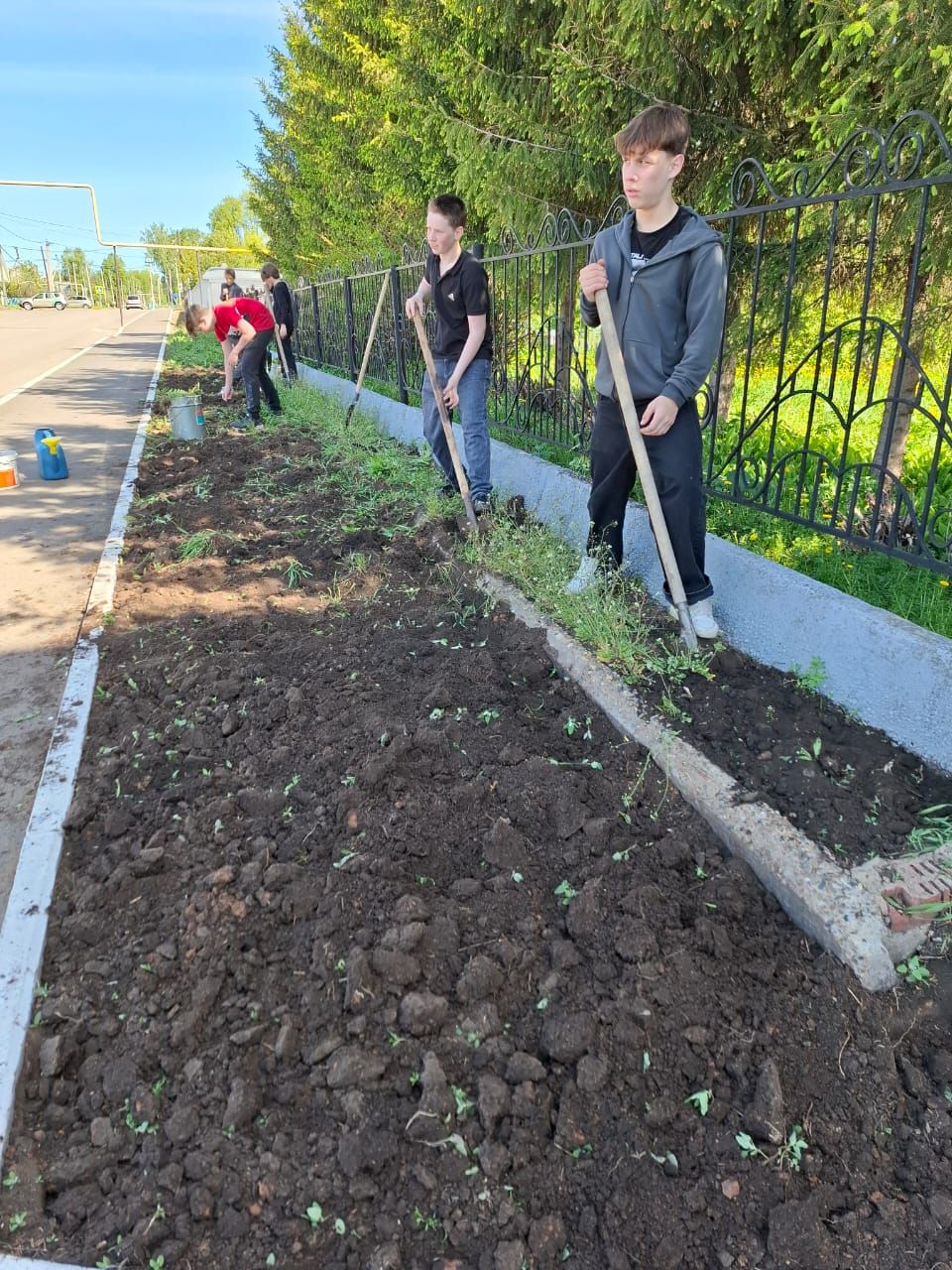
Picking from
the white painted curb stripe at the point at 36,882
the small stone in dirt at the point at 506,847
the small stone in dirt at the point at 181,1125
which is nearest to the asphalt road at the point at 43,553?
the white painted curb stripe at the point at 36,882

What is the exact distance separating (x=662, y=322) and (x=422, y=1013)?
2.55 meters

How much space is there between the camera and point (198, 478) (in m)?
Answer: 7.21

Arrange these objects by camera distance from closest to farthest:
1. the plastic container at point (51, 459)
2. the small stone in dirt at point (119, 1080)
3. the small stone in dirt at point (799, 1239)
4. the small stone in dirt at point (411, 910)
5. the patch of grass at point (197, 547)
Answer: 1. the small stone in dirt at point (799, 1239)
2. the small stone in dirt at point (119, 1080)
3. the small stone in dirt at point (411, 910)
4. the patch of grass at point (197, 547)
5. the plastic container at point (51, 459)

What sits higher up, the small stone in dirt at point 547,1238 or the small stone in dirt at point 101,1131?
the small stone in dirt at point 547,1238

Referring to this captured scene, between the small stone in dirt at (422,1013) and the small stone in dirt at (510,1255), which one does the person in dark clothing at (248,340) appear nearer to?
the small stone in dirt at (422,1013)

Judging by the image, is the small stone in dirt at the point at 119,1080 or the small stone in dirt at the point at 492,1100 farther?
the small stone in dirt at the point at 119,1080

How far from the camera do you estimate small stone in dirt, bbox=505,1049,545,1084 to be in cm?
169

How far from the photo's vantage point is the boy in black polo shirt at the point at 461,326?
15.9ft

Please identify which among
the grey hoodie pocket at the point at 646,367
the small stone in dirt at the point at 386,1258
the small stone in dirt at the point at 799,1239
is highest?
the grey hoodie pocket at the point at 646,367

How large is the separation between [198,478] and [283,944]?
19.5 ft

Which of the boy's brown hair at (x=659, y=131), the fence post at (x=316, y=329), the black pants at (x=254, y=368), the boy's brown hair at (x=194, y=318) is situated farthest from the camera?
the fence post at (x=316, y=329)

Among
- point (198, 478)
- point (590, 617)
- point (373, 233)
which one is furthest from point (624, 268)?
point (373, 233)

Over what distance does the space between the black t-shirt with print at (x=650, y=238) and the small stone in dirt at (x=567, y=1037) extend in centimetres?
261

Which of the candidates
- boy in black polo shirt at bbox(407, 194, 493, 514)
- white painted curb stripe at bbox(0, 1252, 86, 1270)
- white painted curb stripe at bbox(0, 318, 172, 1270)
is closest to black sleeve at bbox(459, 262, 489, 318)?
boy in black polo shirt at bbox(407, 194, 493, 514)
